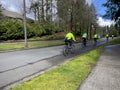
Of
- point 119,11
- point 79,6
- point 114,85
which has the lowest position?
point 114,85

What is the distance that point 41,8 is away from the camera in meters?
65.3

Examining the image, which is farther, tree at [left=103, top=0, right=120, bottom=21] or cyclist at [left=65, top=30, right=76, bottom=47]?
tree at [left=103, top=0, right=120, bottom=21]

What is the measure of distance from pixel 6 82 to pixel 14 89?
1369 millimetres

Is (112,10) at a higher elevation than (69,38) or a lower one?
higher

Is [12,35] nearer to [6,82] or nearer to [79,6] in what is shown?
[79,6]

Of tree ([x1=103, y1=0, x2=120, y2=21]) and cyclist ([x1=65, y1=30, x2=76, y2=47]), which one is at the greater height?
tree ([x1=103, y1=0, x2=120, y2=21])

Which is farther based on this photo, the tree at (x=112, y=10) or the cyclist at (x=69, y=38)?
the tree at (x=112, y=10)

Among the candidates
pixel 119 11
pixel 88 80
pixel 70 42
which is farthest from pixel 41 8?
pixel 88 80

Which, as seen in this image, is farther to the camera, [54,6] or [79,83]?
[54,6]

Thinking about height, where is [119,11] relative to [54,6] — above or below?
below

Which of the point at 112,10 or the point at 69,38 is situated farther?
the point at 112,10

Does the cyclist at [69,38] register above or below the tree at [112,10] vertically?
below

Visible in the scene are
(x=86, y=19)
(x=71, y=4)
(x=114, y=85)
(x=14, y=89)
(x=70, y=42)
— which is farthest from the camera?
(x=86, y=19)

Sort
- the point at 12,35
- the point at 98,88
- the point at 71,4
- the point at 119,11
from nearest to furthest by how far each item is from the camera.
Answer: the point at 98,88 < the point at 119,11 < the point at 12,35 < the point at 71,4
